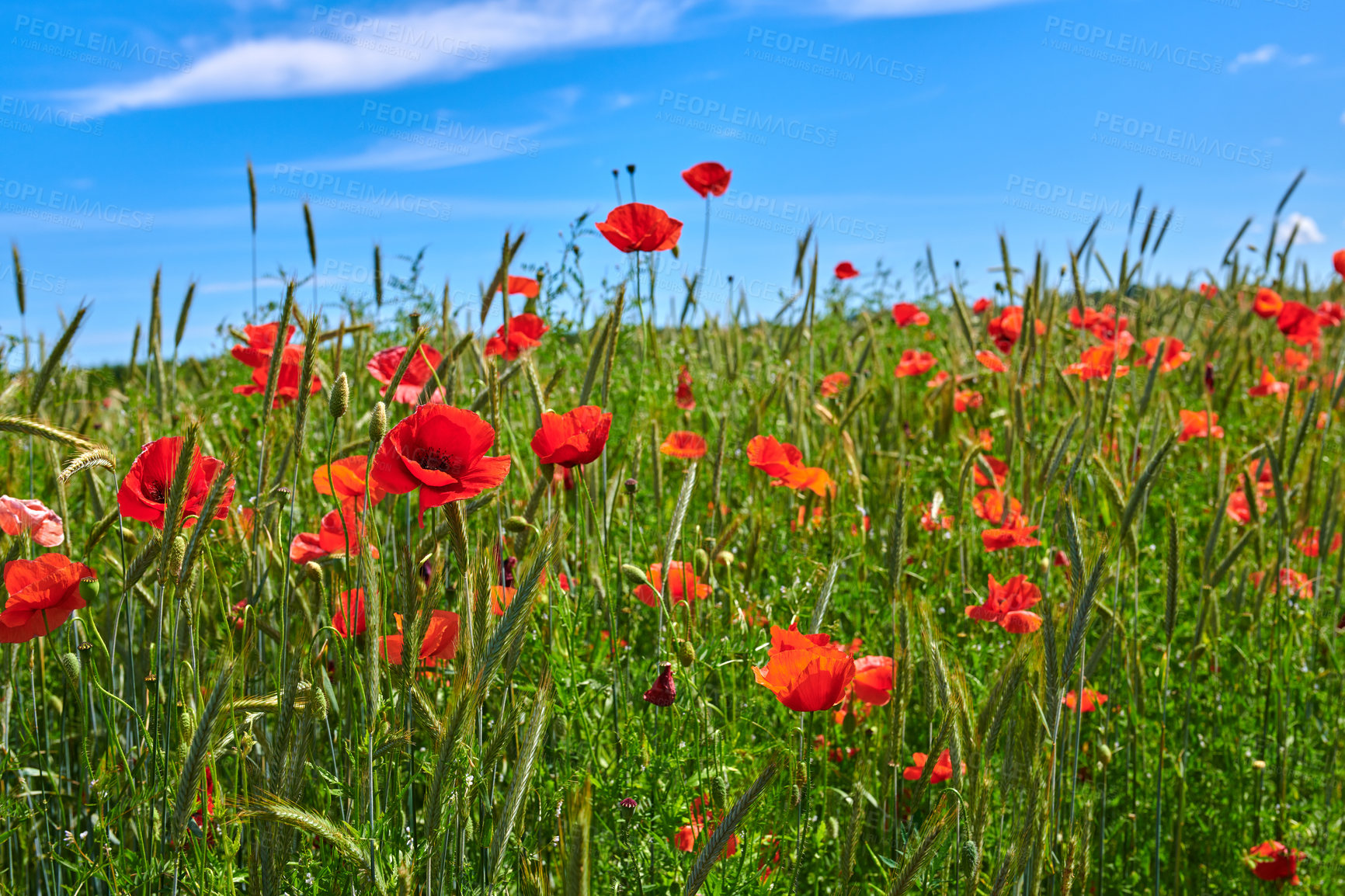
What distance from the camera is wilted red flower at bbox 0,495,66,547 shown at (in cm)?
135

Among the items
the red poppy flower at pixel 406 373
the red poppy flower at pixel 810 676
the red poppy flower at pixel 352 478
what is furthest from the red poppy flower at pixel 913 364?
the red poppy flower at pixel 352 478

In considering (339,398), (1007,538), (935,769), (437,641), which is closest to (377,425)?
(339,398)

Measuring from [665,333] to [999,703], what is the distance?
6419mm

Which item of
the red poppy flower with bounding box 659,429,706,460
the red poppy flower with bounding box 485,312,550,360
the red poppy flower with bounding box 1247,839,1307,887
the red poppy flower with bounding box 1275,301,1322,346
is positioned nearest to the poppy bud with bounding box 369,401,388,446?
the red poppy flower with bounding box 485,312,550,360

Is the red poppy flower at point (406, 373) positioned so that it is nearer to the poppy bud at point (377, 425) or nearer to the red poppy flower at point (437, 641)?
the red poppy flower at point (437, 641)

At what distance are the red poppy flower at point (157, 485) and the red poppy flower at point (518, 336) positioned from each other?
734 mm

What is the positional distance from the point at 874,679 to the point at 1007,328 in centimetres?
261

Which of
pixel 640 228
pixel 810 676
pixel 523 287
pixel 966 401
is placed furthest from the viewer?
pixel 966 401

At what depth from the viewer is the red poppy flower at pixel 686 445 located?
2275mm

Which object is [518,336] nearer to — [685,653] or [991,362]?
[685,653]

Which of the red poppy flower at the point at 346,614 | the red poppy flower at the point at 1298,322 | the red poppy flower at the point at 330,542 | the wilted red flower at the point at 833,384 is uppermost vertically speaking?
the red poppy flower at the point at 1298,322

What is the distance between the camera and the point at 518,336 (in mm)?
2303

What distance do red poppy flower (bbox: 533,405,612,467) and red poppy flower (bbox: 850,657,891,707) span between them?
579 millimetres

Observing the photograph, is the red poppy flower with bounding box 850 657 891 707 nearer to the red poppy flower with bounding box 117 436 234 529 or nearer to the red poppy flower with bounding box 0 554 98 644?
the red poppy flower with bounding box 117 436 234 529
